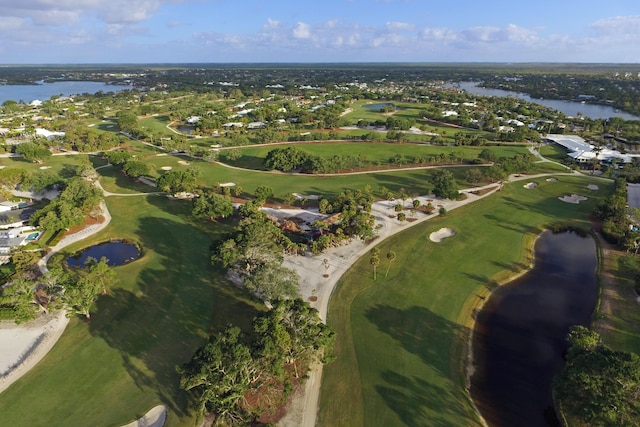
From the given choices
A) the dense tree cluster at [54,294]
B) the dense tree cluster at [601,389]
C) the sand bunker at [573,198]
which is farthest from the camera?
the sand bunker at [573,198]

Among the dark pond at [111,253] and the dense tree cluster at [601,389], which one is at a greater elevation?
the dense tree cluster at [601,389]

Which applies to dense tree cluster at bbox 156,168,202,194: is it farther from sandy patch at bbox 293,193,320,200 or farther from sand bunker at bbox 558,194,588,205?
sand bunker at bbox 558,194,588,205

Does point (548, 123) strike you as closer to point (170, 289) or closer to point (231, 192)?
point (231, 192)

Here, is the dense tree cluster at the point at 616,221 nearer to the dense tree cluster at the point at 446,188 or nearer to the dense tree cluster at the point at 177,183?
the dense tree cluster at the point at 446,188

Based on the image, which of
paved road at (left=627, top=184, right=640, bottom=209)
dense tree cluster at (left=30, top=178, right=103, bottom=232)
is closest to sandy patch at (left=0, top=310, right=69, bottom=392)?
dense tree cluster at (left=30, top=178, right=103, bottom=232)

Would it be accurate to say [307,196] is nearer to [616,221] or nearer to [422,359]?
[422,359]

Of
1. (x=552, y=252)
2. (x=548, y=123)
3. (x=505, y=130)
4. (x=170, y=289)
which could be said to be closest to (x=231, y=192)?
(x=170, y=289)

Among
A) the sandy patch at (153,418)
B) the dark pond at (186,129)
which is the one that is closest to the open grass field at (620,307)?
the sandy patch at (153,418)
